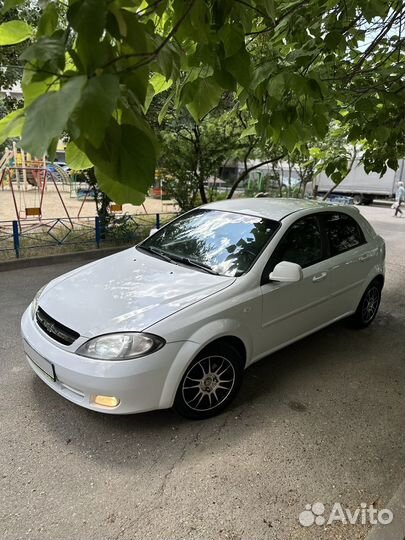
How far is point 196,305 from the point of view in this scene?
2984mm

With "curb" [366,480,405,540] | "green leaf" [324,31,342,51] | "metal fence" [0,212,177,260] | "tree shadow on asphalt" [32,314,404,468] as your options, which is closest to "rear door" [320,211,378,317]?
"tree shadow on asphalt" [32,314,404,468]

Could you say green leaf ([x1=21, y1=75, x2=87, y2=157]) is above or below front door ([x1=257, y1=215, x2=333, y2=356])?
above

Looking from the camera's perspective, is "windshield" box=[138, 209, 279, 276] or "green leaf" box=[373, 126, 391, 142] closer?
"green leaf" box=[373, 126, 391, 142]

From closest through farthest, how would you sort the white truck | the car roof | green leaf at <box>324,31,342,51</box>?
green leaf at <box>324,31,342,51</box> → the car roof → the white truck

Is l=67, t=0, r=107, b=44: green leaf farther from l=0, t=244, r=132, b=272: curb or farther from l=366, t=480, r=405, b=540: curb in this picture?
l=0, t=244, r=132, b=272: curb

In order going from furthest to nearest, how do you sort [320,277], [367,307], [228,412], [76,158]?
[367,307] < [320,277] < [228,412] < [76,158]

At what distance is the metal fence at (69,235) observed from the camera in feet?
26.4

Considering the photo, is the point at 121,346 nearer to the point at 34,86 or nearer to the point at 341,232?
the point at 34,86

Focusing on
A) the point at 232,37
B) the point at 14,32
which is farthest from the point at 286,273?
the point at 14,32

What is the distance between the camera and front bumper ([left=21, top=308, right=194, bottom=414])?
106 inches

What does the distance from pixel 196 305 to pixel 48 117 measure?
2285mm

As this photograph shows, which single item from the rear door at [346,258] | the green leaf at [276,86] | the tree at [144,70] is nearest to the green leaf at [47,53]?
the tree at [144,70]

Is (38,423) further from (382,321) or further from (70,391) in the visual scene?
(382,321)

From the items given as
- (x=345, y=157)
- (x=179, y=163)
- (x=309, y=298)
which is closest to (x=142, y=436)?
(x=309, y=298)
